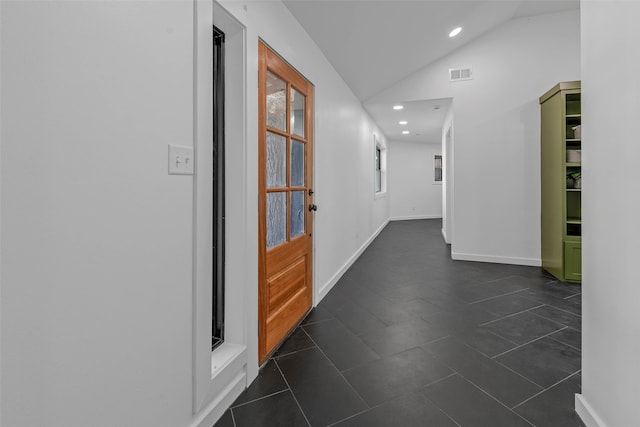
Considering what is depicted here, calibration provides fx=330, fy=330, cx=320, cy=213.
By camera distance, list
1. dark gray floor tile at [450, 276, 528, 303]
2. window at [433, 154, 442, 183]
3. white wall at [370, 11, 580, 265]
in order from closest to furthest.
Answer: dark gray floor tile at [450, 276, 528, 303] < white wall at [370, 11, 580, 265] < window at [433, 154, 442, 183]

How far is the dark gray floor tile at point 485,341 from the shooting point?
2154 mm

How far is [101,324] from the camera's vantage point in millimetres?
988

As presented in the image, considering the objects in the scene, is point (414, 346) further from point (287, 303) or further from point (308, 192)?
point (308, 192)

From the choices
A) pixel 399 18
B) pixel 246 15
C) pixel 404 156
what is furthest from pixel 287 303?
pixel 404 156

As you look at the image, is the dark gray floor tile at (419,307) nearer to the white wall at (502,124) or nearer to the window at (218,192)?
the window at (218,192)

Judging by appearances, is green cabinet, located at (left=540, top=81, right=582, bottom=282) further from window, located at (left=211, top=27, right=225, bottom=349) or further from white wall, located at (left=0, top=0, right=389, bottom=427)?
white wall, located at (left=0, top=0, right=389, bottom=427)

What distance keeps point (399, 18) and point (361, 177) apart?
255 centimetres

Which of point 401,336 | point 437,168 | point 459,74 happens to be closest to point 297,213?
point 401,336

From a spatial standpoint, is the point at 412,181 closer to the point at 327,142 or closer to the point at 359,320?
the point at 327,142

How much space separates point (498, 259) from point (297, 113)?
3647 mm

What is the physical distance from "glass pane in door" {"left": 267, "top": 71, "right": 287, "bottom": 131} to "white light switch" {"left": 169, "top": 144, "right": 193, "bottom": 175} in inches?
36.5

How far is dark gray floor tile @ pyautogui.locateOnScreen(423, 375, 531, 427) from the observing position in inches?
59.1

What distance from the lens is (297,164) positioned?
2609 mm

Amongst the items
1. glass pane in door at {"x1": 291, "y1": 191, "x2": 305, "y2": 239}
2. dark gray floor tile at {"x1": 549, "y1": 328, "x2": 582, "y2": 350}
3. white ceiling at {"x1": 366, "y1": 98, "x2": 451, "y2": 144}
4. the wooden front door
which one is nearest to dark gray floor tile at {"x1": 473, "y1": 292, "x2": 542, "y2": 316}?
dark gray floor tile at {"x1": 549, "y1": 328, "x2": 582, "y2": 350}
